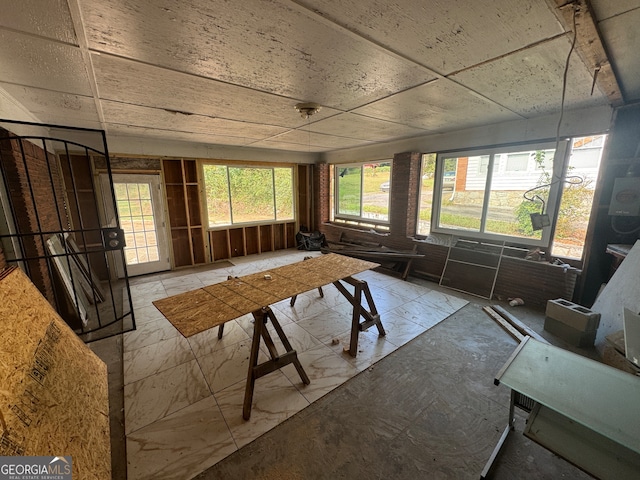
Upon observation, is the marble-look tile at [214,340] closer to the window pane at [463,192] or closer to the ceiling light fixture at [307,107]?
the ceiling light fixture at [307,107]

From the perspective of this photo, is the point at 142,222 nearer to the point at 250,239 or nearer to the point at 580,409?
the point at 250,239

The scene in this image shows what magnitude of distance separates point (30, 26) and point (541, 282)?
17.8 feet

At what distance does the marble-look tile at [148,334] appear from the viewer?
9.36 ft

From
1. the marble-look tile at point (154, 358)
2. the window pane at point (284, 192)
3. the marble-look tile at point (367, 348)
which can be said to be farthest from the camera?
the window pane at point (284, 192)

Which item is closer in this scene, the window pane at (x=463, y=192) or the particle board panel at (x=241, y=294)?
the particle board panel at (x=241, y=294)

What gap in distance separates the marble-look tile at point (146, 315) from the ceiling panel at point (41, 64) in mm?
2660

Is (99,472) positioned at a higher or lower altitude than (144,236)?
lower

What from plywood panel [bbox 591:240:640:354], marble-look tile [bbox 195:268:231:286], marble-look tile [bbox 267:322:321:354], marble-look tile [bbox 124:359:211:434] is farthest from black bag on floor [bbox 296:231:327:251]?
plywood panel [bbox 591:240:640:354]

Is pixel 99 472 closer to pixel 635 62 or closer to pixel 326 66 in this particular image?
pixel 326 66

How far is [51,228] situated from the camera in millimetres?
3363

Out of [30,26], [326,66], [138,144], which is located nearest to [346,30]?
[326,66]

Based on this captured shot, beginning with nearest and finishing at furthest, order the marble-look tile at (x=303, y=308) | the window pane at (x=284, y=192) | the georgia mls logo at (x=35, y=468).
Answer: the georgia mls logo at (x=35, y=468) < the marble-look tile at (x=303, y=308) < the window pane at (x=284, y=192)

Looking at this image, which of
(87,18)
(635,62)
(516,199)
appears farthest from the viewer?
(516,199)

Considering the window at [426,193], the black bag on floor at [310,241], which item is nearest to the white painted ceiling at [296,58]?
the window at [426,193]
